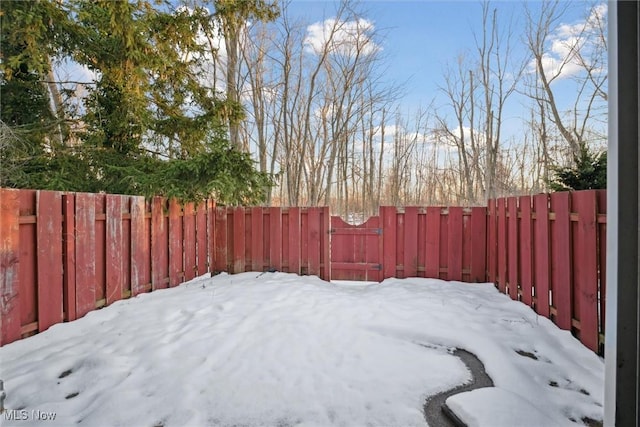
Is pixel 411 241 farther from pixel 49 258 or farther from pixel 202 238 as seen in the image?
pixel 49 258

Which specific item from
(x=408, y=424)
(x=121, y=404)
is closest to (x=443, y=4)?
(x=408, y=424)

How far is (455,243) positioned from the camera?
189 inches

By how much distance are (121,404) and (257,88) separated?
949 cm

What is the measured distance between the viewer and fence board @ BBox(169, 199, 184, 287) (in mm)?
4566

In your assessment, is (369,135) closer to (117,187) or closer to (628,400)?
(117,187)

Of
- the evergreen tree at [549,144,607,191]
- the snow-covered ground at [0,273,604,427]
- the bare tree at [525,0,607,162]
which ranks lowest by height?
the snow-covered ground at [0,273,604,427]

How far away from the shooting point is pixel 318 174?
10438 millimetres

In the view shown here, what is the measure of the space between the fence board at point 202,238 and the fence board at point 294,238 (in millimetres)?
1443

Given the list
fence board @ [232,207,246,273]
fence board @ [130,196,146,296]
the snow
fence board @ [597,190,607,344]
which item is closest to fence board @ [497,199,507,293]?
fence board @ [597,190,607,344]

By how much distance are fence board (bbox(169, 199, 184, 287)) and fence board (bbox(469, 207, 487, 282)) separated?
4.43 m

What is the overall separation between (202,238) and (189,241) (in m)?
0.30

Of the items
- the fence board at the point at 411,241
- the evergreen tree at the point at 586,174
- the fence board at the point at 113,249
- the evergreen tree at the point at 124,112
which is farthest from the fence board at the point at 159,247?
the evergreen tree at the point at 586,174

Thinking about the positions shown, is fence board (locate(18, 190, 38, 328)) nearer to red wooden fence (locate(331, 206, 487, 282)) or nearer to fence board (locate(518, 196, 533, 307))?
red wooden fence (locate(331, 206, 487, 282))

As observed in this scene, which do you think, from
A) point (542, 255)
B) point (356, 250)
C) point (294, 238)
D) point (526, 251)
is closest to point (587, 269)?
point (542, 255)
